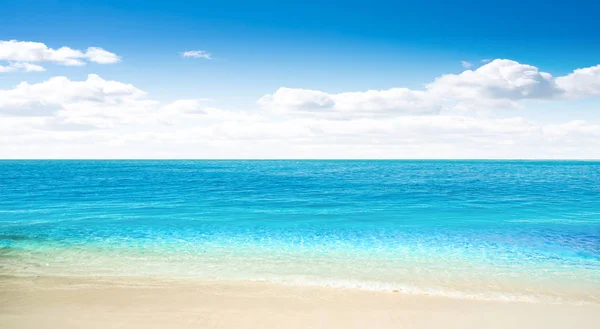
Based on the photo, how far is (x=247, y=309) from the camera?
33.6 ft

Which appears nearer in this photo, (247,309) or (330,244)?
(247,309)

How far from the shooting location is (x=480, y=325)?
937cm

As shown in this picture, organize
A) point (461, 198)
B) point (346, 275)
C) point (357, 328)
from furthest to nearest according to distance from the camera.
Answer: point (461, 198) < point (346, 275) < point (357, 328)

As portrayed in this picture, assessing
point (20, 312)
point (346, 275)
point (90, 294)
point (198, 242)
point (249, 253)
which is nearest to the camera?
point (20, 312)

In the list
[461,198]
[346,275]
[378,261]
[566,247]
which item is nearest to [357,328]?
[346,275]

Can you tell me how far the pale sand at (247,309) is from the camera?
30.9ft

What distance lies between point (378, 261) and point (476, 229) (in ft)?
32.5

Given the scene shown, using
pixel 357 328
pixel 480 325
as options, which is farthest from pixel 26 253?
pixel 480 325

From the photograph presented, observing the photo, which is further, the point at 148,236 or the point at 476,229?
the point at 476,229

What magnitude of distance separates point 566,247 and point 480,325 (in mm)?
11196

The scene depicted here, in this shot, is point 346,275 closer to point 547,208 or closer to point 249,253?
point 249,253

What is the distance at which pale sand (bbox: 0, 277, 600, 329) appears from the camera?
9414 millimetres

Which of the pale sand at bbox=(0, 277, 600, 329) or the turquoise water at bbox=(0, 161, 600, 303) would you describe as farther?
the turquoise water at bbox=(0, 161, 600, 303)

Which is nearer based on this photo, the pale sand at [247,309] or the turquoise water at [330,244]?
the pale sand at [247,309]
